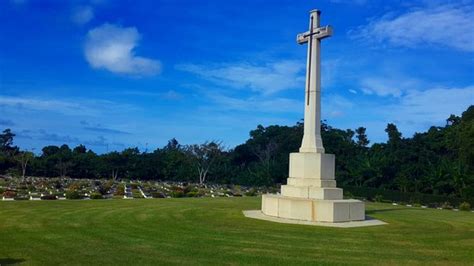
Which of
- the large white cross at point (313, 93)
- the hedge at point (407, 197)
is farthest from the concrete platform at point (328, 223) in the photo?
the hedge at point (407, 197)

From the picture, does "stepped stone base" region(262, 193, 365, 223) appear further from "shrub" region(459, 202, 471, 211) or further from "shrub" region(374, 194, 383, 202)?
"shrub" region(374, 194, 383, 202)

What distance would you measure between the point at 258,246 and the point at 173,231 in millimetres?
2899

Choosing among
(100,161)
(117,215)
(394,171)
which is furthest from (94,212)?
(100,161)

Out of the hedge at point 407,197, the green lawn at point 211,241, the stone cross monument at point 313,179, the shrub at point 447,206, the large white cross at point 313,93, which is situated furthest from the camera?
the hedge at point 407,197

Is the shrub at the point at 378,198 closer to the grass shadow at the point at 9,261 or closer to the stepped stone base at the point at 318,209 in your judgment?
the stepped stone base at the point at 318,209

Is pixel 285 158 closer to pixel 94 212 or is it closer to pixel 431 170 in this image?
pixel 431 170

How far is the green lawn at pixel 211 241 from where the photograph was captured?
8.88m

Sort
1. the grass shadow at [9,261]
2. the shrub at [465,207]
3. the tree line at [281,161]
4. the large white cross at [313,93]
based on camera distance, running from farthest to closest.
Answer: the tree line at [281,161]
the shrub at [465,207]
the large white cross at [313,93]
the grass shadow at [9,261]

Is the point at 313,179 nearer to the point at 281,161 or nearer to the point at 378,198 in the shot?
the point at 378,198

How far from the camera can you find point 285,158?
56.5m

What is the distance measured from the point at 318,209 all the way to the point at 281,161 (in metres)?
41.8

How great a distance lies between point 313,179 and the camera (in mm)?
15969

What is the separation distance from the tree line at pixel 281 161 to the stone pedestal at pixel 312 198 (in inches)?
923

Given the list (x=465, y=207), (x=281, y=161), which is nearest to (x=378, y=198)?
(x=465, y=207)
